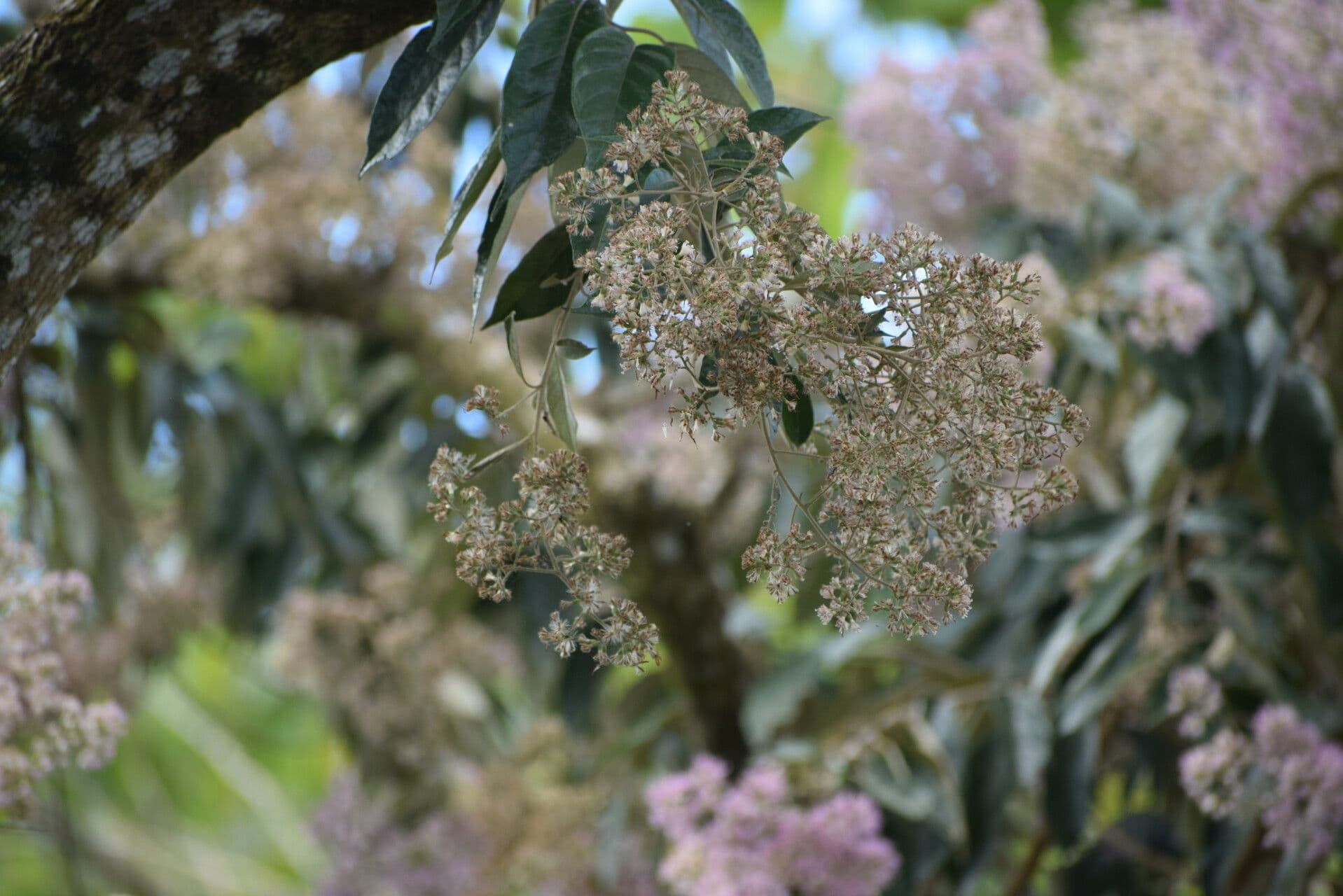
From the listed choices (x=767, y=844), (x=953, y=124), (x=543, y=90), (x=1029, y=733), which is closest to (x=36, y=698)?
(x=543, y=90)

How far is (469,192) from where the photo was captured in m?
0.66

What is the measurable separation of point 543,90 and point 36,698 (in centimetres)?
58

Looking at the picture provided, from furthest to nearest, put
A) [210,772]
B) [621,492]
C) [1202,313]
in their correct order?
[210,772]
[621,492]
[1202,313]

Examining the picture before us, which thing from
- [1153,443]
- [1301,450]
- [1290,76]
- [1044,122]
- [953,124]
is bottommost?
[1301,450]

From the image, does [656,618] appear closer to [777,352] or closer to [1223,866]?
[1223,866]

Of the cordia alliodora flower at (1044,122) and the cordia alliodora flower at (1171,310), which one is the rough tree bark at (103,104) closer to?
the cordia alliodora flower at (1171,310)

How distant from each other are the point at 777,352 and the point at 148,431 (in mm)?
1811

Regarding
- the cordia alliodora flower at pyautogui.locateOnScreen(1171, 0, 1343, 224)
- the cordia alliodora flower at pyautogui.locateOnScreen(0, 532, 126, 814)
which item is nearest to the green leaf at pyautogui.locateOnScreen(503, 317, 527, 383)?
the cordia alliodora flower at pyautogui.locateOnScreen(0, 532, 126, 814)

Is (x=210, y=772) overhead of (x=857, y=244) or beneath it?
overhead

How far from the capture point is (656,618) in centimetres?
191

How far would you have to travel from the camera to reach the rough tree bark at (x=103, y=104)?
658 mm

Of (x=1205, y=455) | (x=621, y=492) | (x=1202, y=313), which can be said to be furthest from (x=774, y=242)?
(x=621, y=492)

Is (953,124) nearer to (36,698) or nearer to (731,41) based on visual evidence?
(731,41)

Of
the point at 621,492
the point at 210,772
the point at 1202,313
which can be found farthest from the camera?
the point at 210,772
